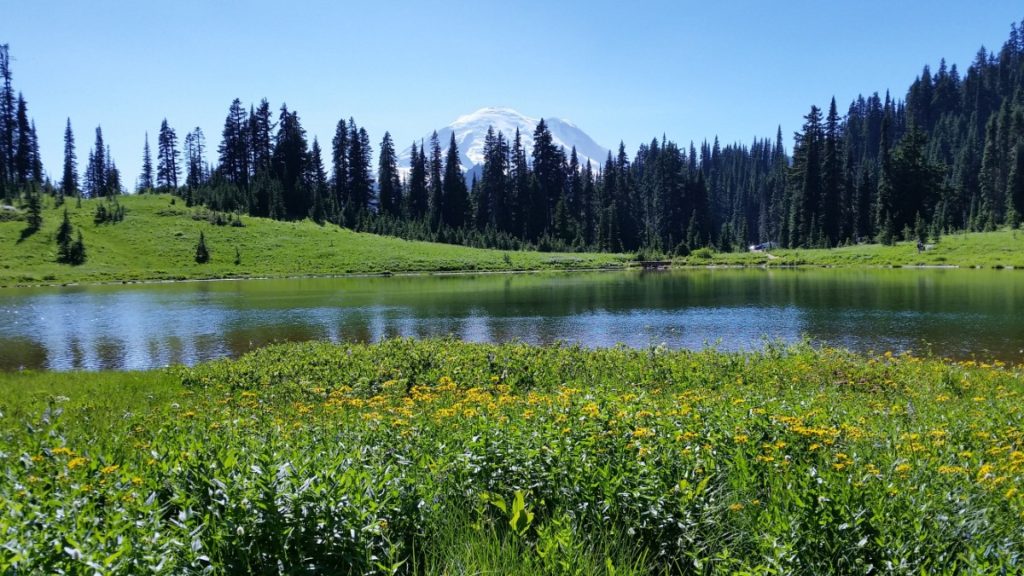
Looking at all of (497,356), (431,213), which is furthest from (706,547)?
(431,213)

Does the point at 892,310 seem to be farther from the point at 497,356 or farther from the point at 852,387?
the point at 497,356

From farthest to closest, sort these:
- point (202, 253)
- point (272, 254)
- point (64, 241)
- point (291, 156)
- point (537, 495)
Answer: point (291, 156)
point (272, 254)
point (202, 253)
point (64, 241)
point (537, 495)

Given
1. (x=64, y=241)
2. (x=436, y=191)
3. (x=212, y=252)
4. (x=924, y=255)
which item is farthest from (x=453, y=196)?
(x=924, y=255)

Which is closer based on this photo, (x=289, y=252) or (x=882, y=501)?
(x=882, y=501)

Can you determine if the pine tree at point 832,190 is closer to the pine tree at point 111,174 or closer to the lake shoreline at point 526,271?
the lake shoreline at point 526,271

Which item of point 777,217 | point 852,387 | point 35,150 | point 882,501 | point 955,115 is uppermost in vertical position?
point 955,115

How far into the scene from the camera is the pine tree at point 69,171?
388ft

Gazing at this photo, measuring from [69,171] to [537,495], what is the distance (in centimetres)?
15077

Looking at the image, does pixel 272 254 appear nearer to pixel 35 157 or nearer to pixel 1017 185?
pixel 35 157

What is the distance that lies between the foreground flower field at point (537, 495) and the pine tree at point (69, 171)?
13302cm

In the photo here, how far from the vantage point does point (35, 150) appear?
395 feet

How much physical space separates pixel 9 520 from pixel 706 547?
200 inches

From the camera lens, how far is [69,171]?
407ft

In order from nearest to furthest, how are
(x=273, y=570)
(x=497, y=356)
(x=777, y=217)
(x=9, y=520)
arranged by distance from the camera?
(x=9, y=520)
(x=273, y=570)
(x=497, y=356)
(x=777, y=217)
